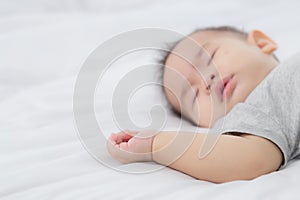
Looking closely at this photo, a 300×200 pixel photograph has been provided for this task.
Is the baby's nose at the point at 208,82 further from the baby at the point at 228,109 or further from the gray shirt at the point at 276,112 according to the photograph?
A: the gray shirt at the point at 276,112

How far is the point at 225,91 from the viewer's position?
46.0 inches

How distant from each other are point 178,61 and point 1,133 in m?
0.45

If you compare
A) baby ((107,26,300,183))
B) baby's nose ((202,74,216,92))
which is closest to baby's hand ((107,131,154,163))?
baby ((107,26,300,183))

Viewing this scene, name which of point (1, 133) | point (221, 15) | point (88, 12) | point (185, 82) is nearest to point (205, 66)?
point (185, 82)

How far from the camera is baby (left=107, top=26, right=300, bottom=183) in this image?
35.6 inches

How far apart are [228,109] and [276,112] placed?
183 mm

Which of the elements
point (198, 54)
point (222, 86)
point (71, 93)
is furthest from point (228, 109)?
point (71, 93)

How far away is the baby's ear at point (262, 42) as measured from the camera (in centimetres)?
130

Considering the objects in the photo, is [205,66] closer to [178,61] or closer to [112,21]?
[178,61]

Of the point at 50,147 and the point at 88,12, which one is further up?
the point at 88,12

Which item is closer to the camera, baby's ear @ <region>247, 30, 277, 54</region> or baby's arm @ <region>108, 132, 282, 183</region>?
baby's arm @ <region>108, 132, 282, 183</region>

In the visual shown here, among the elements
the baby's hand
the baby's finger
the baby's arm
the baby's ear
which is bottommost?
the baby's arm

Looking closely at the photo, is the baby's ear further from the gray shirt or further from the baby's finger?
the baby's finger

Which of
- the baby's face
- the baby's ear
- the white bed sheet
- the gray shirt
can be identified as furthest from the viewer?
the baby's ear
